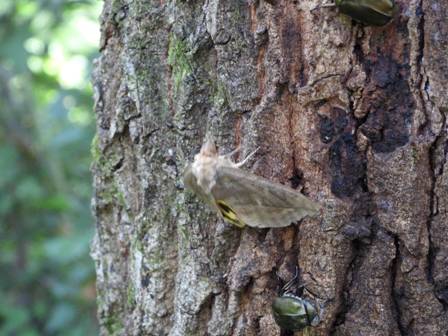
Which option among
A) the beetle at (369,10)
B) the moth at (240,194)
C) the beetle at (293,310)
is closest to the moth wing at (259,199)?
the moth at (240,194)

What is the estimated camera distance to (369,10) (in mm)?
1431

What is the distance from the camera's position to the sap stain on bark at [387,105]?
1.50m

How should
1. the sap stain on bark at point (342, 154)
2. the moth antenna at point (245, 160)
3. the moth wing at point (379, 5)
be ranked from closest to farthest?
the moth wing at point (379, 5)
the sap stain on bark at point (342, 154)
the moth antenna at point (245, 160)

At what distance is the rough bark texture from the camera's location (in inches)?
59.5

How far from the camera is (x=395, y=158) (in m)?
1.52

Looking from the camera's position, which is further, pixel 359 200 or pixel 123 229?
pixel 123 229

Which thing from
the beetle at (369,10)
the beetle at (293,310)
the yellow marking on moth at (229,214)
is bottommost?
the beetle at (293,310)

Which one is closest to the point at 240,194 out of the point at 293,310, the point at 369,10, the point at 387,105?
the point at 293,310

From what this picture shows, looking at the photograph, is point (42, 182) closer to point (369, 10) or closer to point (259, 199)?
point (259, 199)

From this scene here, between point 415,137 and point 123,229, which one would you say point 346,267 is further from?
point 123,229

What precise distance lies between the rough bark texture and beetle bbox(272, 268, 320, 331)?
0.03 metres

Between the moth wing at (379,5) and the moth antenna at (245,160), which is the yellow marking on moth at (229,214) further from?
the moth wing at (379,5)

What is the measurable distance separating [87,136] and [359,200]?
9.08 ft

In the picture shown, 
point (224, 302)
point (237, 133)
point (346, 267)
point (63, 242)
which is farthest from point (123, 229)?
point (63, 242)
